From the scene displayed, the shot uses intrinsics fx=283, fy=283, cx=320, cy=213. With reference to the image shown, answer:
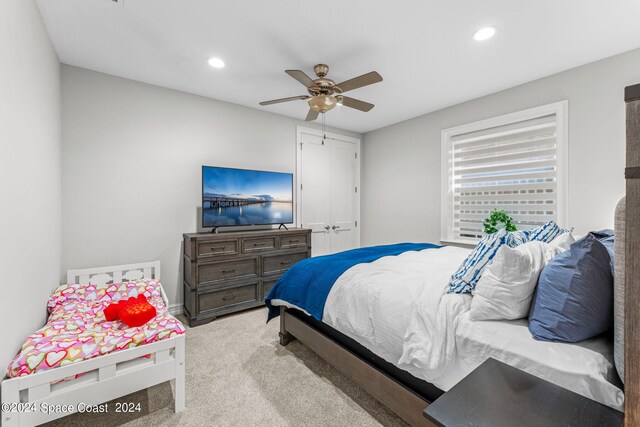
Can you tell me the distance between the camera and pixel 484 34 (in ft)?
7.47

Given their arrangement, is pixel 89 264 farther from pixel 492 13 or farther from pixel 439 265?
pixel 492 13

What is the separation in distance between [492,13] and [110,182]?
3.71 m

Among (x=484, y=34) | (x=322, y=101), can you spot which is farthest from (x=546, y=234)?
(x=322, y=101)

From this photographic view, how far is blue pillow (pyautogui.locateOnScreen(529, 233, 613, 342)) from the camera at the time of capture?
3.49ft

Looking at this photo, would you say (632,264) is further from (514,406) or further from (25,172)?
(25,172)

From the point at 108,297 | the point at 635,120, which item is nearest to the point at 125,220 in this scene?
the point at 108,297

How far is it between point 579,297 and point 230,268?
2.96 meters

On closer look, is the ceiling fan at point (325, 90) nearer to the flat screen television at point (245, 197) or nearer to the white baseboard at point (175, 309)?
the flat screen television at point (245, 197)

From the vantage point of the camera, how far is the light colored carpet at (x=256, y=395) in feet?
5.49

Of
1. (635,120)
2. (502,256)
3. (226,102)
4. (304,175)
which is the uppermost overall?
(226,102)

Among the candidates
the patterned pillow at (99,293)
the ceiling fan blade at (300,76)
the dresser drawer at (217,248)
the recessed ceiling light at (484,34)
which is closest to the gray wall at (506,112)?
the recessed ceiling light at (484,34)

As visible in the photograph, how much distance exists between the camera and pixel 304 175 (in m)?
4.48

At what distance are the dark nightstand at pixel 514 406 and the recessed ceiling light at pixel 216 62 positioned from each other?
3013 mm

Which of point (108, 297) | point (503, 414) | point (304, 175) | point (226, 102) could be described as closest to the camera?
point (503, 414)
